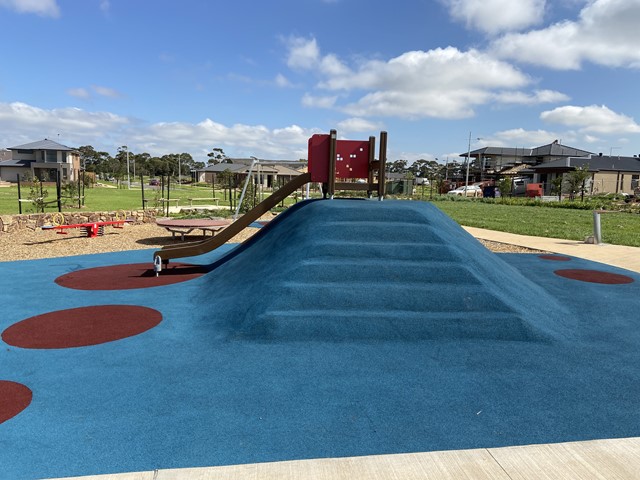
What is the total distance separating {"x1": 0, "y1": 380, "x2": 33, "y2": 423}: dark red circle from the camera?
142 inches

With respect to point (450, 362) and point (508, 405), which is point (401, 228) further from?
point (508, 405)

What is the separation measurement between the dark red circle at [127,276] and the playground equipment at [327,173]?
1.10 feet

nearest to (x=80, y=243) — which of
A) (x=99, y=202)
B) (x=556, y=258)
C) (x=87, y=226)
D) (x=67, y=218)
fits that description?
(x=87, y=226)

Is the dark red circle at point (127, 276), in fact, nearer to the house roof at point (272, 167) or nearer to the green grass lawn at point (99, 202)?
the house roof at point (272, 167)

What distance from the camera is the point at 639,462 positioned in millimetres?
2910

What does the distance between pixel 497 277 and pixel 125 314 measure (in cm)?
562

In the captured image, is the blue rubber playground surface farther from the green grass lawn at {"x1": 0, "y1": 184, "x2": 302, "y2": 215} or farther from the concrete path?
the green grass lawn at {"x1": 0, "y1": 184, "x2": 302, "y2": 215}

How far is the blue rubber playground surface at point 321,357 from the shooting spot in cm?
326

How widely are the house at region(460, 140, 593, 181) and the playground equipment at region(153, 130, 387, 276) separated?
229 ft

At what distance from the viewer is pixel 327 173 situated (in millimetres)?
8898

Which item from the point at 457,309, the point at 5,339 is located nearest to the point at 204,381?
the point at 5,339

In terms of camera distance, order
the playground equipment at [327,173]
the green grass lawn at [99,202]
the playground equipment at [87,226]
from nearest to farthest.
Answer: the playground equipment at [327,173], the playground equipment at [87,226], the green grass lawn at [99,202]

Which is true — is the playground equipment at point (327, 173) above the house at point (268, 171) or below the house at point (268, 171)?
below

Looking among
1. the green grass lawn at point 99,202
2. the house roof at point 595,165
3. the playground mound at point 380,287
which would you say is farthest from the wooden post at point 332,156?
the house roof at point 595,165
